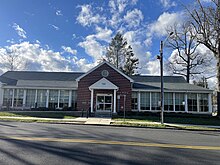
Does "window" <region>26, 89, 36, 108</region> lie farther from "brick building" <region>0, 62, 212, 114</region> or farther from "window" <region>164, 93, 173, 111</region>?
"window" <region>164, 93, 173, 111</region>

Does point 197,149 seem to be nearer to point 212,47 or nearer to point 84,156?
point 84,156

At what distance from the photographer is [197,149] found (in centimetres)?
765

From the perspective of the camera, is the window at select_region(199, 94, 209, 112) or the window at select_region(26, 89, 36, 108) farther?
the window at select_region(26, 89, 36, 108)

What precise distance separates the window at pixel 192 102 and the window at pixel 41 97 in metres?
19.1

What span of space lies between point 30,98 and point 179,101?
19885mm

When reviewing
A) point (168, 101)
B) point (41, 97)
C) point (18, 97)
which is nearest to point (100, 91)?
point (41, 97)

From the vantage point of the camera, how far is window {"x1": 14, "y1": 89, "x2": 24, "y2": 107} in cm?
2741

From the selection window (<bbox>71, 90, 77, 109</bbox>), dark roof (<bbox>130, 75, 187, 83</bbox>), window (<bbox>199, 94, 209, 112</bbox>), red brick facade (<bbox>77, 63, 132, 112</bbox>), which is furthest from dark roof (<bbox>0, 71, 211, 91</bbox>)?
window (<bbox>71, 90, 77, 109</bbox>)

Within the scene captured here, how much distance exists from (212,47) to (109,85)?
1396 cm

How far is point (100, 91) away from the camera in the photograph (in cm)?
2598

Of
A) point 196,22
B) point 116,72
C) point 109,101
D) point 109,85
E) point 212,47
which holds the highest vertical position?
point 196,22

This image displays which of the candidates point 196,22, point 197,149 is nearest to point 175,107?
point 196,22

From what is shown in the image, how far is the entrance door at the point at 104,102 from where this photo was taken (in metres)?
25.9

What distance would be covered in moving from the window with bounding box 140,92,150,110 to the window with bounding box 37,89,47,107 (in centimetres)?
1295
